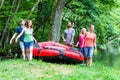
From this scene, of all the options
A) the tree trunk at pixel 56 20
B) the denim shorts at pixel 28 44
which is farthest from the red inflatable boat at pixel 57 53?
the tree trunk at pixel 56 20

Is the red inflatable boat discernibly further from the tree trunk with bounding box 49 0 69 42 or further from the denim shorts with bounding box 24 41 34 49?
the tree trunk with bounding box 49 0 69 42

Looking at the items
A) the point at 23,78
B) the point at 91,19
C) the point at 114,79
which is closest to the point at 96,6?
the point at 91,19

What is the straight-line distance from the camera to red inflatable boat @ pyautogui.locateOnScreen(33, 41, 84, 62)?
44.7 feet

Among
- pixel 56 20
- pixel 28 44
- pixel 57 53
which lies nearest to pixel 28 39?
pixel 28 44

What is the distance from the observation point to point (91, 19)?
23.7 meters

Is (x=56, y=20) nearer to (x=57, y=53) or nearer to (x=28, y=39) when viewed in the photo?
(x=57, y=53)

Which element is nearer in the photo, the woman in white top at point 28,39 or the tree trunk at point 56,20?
the woman in white top at point 28,39

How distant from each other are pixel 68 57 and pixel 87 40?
3.34 ft

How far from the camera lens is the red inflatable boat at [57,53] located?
1362 centimetres

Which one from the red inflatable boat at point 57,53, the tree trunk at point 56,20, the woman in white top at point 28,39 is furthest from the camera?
the tree trunk at point 56,20

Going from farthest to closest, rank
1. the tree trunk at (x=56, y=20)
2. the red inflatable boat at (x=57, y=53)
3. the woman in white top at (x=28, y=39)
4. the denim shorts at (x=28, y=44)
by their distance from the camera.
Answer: the tree trunk at (x=56, y=20) → the red inflatable boat at (x=57, y=53) → the denim shorts at (x=28, y=44) → the woman in white top at (x=28, y=39)

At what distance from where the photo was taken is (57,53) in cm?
1361

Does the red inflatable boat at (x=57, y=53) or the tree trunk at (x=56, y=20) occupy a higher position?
the tree trunk at (x=56, y=20)

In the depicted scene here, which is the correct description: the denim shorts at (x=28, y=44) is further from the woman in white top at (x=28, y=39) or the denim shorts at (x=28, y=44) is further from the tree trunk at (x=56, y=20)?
the tree trunk at (x=56, y=20)
